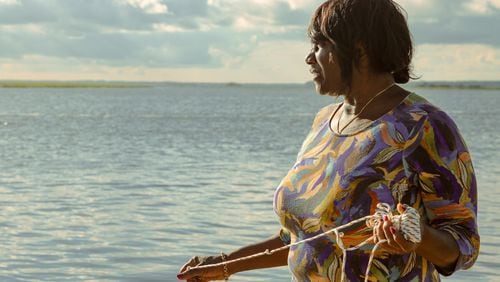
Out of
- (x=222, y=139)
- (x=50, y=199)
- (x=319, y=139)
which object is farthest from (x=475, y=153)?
(x=319, y=139)

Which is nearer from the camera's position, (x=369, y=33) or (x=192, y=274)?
(x=369, y=33)

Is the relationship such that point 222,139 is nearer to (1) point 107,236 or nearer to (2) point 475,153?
(2) point 475,153

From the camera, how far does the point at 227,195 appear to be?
16750mm

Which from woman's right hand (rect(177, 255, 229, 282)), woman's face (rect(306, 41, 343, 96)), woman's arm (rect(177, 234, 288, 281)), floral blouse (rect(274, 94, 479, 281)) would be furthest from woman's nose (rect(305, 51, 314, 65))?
woman's right hand (rect(177, 255, 229, 282))

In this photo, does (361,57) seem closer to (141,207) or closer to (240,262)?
(240,262)

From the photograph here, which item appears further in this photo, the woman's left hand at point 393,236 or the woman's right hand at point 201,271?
the woman's right hand at point 201,271

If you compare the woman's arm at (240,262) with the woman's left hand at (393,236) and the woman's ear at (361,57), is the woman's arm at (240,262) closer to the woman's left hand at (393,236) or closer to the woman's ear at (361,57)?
the woman's ear at (361,57)

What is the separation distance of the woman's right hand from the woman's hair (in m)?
0.95

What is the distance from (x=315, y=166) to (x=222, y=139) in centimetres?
3185

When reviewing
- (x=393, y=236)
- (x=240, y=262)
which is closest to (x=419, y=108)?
(x=393, y=236)

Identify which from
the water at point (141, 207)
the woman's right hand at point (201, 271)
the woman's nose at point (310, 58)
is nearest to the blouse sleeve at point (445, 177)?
the woman's nose at point (310, 58)

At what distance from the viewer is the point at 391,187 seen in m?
2.78

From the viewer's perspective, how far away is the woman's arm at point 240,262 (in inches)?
135

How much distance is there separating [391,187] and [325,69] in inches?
17.2
